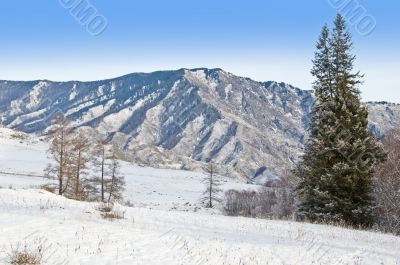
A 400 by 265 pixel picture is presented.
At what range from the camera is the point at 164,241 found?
12.1 meters

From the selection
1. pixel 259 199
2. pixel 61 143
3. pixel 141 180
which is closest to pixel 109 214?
pixel 61 143

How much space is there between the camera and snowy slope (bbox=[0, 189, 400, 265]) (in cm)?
1042

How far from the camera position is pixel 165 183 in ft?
302

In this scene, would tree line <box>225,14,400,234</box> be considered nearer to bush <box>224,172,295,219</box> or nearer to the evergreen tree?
the evergreen tree

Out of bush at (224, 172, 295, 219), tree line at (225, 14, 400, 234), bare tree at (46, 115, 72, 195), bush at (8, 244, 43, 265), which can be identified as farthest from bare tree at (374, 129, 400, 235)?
bush at (224, 172, 295, 219)

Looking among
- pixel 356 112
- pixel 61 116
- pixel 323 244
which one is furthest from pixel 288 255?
pixel 61 116

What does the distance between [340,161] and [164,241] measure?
60.4ft

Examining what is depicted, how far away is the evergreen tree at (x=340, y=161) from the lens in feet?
89.0

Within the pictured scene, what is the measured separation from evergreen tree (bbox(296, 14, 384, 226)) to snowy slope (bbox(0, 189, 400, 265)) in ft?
32.2

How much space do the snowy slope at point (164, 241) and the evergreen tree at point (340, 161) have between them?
982 cm

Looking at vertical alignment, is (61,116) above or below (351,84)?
below

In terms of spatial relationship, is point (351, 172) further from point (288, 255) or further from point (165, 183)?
point (165, 183)

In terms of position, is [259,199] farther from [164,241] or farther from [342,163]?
[164,241]

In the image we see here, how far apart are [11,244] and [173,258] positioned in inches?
142
